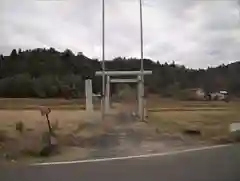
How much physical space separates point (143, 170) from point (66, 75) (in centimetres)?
195

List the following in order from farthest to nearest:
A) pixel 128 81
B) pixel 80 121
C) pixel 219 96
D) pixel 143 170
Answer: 1. pixel 128 81
2. pixel 80 121
3. pixel 219 96
4. pixel 143 170

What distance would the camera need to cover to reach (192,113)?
5.36 m

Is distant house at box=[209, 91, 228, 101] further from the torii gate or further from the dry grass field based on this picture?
the torii gate

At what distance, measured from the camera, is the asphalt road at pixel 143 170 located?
144 inches

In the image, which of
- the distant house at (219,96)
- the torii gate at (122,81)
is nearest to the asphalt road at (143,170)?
the distant house at (219,96)

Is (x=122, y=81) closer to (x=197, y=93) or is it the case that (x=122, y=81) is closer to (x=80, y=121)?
(x=80, y=121)

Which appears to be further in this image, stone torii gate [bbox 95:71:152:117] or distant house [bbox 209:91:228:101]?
stone torii gate [bbox 95:71:152:117]

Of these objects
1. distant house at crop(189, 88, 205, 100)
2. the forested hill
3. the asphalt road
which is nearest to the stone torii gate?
the forested hill

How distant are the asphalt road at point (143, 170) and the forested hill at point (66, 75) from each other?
3.62 ft

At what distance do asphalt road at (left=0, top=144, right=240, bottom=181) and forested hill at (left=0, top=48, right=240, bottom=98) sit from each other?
1.10m

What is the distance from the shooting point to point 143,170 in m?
3.91

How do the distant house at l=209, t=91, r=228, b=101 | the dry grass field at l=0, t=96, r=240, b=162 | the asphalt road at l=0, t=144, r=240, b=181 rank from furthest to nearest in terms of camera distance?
the distant house at l=209, t=91, r=228, b=101
the dry grass field at l=0, t=96, r=240, b=162
the asphalt road at l=0, t=144, r=240, b=181

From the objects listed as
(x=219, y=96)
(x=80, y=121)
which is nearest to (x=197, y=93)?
(x=219, y=96)

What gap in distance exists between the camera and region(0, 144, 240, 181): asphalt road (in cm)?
365
